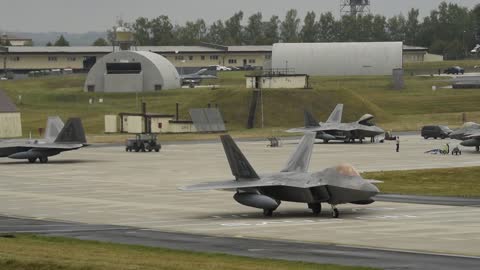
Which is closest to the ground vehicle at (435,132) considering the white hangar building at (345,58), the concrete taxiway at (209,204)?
the concrete taxiway at (209,204)

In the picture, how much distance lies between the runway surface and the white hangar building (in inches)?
5714

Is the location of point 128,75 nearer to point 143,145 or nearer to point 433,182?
point 143,145

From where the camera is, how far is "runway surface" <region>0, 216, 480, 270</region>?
3419 cm

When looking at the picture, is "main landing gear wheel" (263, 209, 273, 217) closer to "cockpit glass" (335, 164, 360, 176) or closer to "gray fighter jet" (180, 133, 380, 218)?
"gray fighter jet" (180, 133, 380, 218)

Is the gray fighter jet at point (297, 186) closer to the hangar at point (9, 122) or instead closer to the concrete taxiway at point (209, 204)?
the concrete taxiway at point (209, 204)

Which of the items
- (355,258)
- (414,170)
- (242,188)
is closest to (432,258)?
(355,258)

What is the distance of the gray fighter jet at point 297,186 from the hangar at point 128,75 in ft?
372

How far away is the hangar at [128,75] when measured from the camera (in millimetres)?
164000

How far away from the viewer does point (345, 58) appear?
192375 mm

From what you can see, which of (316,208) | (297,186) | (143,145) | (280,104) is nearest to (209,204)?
(316,208)

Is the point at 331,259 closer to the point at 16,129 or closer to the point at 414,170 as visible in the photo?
the point at 414,170

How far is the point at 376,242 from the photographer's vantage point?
39.5 metres

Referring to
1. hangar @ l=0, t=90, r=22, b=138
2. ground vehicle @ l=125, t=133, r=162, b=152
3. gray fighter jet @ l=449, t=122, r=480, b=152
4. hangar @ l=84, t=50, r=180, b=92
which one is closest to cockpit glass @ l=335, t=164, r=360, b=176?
gray fighter jet @ l=449, t=122, r=480, b=152

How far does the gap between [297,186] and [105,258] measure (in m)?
17.4
